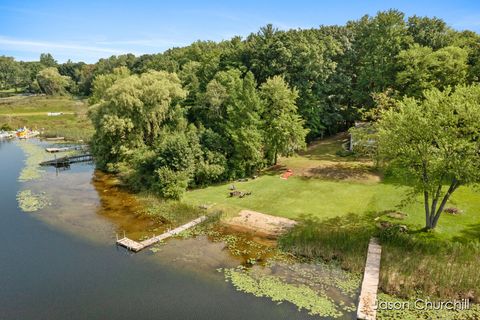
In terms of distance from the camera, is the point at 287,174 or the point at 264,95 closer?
the point at 287,174

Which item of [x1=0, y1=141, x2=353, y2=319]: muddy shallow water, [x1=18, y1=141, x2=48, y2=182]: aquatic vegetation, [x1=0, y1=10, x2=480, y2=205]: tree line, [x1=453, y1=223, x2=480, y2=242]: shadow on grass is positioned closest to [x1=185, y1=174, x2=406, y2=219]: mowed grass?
[x1=0, y1=10, x2=480, y2=205]: tree line

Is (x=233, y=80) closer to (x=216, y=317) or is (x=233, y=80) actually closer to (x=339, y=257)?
(x=339, y=257)

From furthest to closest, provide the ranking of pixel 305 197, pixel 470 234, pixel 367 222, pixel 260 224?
pixel 305 197, pixel 260 224, pixel 367 222, pixel 470 234

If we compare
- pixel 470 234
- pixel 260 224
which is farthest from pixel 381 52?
pixel 260 224

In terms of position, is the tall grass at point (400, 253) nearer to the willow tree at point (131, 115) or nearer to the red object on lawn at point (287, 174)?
the red object on lawn at point (287, 174)

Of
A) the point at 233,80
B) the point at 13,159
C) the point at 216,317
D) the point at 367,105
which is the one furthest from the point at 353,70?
the point at 13,159

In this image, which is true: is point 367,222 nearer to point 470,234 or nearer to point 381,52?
point 470,234

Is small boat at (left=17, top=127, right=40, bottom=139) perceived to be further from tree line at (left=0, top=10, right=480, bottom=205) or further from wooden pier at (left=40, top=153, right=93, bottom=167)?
tree line at (left=0, top=10, right=480, bottom=205)
